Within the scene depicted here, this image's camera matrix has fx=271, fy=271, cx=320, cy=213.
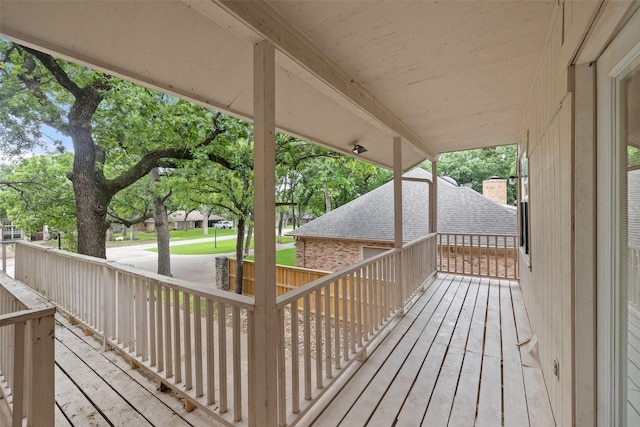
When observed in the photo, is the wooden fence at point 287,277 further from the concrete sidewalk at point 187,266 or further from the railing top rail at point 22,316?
the railing top rail at point 22,316

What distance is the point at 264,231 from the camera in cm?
158

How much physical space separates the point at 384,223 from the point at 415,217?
3.70ft

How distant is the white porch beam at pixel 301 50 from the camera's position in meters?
1.43

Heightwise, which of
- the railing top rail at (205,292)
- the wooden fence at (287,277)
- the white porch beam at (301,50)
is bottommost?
the wooden fence at (287,277)

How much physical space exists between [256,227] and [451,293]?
430 centimetres

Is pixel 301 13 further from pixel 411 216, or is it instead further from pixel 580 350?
pixel 411 216

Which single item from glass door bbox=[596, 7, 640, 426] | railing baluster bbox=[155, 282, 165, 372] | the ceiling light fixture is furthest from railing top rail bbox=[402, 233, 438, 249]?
railing baluster bbox=[155, 282, 165, 372]

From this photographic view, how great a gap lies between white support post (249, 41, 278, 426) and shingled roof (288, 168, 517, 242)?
7599mm

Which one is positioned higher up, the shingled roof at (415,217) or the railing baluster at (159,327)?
the shingled roof at (415,217)

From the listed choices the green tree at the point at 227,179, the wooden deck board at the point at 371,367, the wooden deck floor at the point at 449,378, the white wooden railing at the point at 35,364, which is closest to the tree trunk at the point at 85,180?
the green tree at the point at 227,179

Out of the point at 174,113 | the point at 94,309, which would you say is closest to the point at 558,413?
the point at 94,309

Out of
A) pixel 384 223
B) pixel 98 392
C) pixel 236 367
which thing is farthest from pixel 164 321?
pixel 384 223

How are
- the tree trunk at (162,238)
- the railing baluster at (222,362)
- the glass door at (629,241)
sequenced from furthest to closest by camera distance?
the tree trunk at (162,238)
the railing baluster at (222,362)
the glass door at (629,241)

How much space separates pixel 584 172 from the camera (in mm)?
1276
